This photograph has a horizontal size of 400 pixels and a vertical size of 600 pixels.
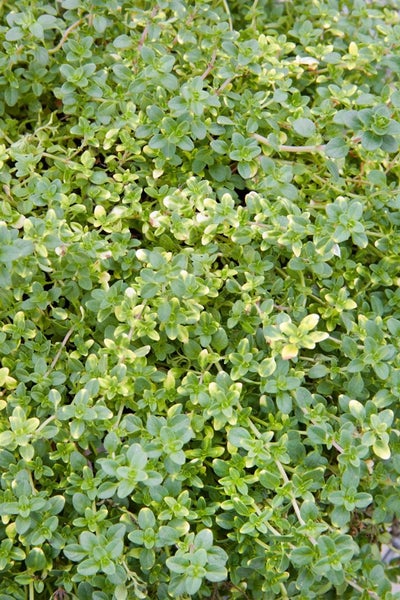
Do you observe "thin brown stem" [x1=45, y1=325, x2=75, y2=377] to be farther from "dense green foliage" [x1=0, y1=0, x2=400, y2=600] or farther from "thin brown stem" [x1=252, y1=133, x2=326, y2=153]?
"thin brown stem" [x1=252, y1=133, x2=326, y2=153]

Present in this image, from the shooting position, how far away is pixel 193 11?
1.58 m

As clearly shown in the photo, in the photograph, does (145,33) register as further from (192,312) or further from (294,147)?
(192,312)

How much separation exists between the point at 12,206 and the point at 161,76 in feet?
1.29

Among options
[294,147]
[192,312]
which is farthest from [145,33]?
[192,312]

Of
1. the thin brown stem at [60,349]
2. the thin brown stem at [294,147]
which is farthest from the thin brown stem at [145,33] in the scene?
the thin brown stem at [60,349]

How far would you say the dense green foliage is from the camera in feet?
3.90

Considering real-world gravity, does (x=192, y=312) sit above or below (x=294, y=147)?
below

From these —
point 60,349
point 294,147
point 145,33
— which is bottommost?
point 60,349

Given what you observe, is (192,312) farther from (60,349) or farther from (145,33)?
(145,33)

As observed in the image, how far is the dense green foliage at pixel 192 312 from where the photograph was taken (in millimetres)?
1188

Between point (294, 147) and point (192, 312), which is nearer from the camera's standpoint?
point (192, 312)

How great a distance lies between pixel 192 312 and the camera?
1277 millimetres

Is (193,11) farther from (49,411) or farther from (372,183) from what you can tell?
(49,411)

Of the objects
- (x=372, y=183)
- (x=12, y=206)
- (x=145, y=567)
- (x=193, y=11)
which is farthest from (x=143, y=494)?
(x=193, y=11)
